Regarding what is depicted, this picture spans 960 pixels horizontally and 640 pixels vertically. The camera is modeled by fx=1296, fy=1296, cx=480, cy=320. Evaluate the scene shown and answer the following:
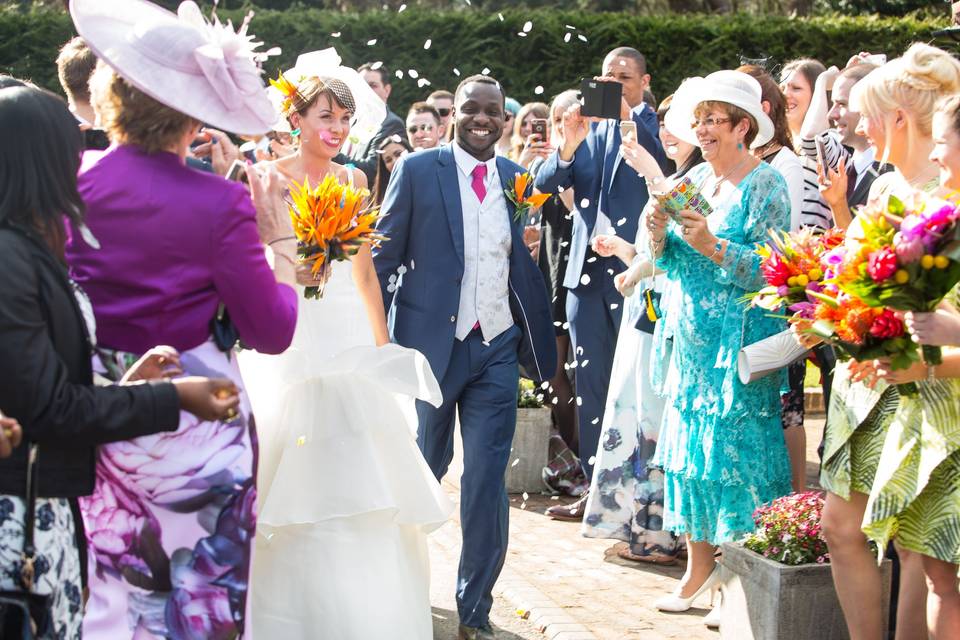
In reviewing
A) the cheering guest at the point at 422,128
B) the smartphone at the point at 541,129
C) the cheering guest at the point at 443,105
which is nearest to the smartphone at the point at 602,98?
the smartphone at the point at 541,129

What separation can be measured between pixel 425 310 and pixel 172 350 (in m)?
2.75

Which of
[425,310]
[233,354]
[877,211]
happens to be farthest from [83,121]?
[877,211]

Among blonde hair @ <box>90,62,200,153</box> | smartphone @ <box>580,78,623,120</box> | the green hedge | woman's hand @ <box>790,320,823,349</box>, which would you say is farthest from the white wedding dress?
the green hedge

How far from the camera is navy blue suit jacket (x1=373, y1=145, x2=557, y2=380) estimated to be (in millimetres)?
5980

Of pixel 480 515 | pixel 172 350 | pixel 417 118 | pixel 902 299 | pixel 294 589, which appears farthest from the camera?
pixel 417 118

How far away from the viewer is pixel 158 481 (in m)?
3.39

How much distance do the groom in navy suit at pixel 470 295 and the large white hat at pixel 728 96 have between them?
2.92 ft

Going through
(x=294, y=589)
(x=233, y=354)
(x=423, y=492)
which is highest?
(x=233, y=354)

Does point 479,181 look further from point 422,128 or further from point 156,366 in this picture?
point 422,128

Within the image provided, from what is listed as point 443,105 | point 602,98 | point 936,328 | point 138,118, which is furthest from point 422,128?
point 138,118

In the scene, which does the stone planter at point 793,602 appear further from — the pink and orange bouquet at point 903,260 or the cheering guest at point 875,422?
the pink and orange bouquet at point 903,260

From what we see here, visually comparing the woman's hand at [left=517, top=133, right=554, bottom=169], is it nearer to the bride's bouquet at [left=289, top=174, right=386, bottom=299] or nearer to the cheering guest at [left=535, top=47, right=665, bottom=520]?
the cheering guest at [left=535, top=47, right=665, bottom=520]

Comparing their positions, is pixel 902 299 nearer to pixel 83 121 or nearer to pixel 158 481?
pixel 158 481

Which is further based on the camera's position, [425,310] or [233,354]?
[425,310]
